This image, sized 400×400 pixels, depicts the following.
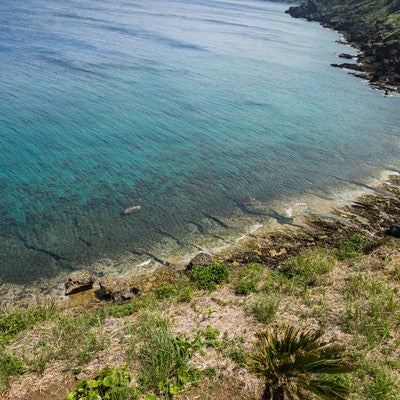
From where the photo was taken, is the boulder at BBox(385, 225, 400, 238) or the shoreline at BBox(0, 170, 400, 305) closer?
the shoreline at BBox(0, 170, 400, 305)

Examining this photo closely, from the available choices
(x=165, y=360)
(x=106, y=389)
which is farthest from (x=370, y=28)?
(x=106, y=389)

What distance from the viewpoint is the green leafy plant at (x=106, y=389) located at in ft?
25.0

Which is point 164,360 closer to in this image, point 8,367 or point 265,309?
point 265,309

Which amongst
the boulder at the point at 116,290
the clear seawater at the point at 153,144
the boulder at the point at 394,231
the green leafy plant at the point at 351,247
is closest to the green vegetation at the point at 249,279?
the clear seawater at the point at 153,144

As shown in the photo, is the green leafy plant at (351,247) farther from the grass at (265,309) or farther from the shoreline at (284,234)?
the grass at (265,309)

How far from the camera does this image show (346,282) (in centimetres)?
1254

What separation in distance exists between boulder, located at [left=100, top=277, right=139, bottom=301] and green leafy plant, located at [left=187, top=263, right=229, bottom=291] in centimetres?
232

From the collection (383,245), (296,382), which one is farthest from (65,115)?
(296,382)

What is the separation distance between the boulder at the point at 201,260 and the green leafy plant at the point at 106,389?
264 inches

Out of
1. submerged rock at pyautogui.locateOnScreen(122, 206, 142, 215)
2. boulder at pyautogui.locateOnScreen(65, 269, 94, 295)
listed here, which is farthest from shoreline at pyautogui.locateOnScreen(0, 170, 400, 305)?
submerged rock at pyautogui.locateOnScreen(122, 206, 142, 215)

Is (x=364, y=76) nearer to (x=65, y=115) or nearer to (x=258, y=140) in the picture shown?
(x=258, y=140)

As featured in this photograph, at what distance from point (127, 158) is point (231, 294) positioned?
567 inches

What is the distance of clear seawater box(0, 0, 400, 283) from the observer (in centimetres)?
1686

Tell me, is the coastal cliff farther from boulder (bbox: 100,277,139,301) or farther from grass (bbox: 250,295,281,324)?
boulder (bbox: 100,277,139,301)
